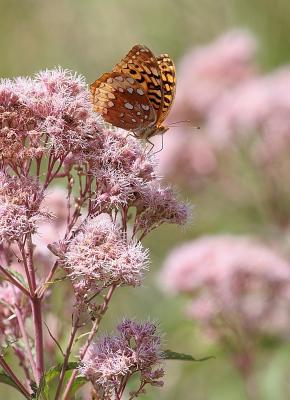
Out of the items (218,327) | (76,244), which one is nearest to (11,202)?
(76,244)

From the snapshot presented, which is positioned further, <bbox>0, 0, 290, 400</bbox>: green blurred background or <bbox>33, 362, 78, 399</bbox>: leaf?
A: <bbox>0, 0, 290, 400</bbox>: green blurred background

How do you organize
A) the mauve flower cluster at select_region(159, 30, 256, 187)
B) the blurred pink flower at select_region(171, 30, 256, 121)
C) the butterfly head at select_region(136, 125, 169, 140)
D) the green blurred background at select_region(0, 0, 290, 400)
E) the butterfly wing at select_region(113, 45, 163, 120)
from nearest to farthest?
1. the butterfly head at select_region(136, 125, 169, 140)
2. the butterfly wing at select_region(113, 45, 163, 120)
3. the green blurred background at select_region(0, 0, 290, 400)
4. the mauve flower cluster at select_region(159, 30, 256, 187)
5. the blurred pink flower at select_region(171, 30, 256, 121)

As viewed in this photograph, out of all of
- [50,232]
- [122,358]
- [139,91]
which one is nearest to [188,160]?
[50,232]

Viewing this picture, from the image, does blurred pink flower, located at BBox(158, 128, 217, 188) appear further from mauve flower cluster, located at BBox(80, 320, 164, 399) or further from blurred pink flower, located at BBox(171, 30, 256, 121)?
mauve flower cluster, located at BBox(80, 320, 164, 399)

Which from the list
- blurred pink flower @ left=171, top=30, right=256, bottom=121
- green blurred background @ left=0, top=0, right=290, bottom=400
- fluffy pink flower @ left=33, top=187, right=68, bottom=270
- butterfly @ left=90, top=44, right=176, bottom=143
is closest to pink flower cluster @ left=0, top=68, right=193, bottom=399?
butterfly @ left=90, top=44, right=176, bottom=143

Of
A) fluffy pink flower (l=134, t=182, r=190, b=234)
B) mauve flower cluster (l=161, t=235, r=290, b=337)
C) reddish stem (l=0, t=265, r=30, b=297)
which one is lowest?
reddish stem (l=0, t=265, r=30, b=297)
